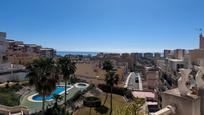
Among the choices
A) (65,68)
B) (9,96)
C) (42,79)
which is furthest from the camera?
(65,68)

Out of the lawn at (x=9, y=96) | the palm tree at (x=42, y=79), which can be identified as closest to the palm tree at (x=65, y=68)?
the lawn at (x=9, y=96)

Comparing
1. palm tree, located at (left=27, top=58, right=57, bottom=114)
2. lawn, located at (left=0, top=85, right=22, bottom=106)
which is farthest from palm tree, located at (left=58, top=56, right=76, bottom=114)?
palm tree, located at (left=27, top=58, right=57, bottom=114)

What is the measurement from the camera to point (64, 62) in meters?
37.8

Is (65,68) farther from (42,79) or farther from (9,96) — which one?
(42,79)

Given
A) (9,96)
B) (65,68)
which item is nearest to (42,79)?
(65,68)

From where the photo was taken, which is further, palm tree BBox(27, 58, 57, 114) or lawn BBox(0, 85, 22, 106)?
lawn BBox(0, 85, 22, 106)

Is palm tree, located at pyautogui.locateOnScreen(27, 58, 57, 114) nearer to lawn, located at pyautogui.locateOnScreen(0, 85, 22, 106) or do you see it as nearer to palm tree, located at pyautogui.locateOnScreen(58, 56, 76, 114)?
lawn, located at pyautogui.locateOnScreen(0, 85, 22, 106)

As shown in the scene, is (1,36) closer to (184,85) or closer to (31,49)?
(31,49)

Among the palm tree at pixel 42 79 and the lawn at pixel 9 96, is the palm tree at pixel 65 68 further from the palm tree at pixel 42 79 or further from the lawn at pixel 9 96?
the palm tree at pixel 42 79

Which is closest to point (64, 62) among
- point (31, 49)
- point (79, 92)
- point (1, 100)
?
point (79, 92)

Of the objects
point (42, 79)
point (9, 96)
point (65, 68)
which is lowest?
point (9, 96)

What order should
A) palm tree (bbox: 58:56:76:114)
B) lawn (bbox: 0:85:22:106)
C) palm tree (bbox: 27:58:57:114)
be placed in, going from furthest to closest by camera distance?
palm tree (bbox: 58:56:76:114), lawn (bbox: 0:85:22:106), palm tree (bbox: 27:58:57:114)

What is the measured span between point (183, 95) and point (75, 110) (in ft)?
103

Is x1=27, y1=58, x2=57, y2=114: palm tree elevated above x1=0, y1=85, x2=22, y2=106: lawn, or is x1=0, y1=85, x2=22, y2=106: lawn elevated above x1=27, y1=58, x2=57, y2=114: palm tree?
x1=27, y1=58, x2=57, y2=114: palm tree
